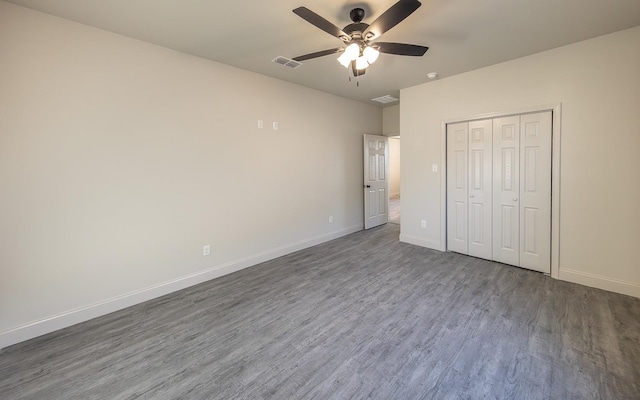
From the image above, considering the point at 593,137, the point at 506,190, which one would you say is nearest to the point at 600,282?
the point at 506,190

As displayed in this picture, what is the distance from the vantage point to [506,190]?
3.69m

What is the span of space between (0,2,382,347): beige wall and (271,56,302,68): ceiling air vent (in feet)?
1.81

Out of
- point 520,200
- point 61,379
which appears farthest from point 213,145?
point 520,200

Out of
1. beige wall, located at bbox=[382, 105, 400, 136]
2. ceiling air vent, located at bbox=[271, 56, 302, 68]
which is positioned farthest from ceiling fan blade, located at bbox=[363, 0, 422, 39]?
beige wall, located at bbox=[382, 105, 400, 136]

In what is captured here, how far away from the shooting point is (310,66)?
11.8 feet

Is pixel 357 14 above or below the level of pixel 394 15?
above

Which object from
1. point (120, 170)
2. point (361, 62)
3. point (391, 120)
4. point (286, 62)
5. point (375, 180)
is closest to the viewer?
point (361, 62)

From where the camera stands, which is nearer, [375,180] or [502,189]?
[502,189]

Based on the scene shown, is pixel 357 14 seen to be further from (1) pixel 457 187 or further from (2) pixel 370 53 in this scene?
(1) pixel 457 187

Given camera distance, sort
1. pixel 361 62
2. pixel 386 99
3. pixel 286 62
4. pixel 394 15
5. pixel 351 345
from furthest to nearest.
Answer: pixel 386 99
pixel 286 62
pixel 361 62
pixel 351 345
pixel 394 15

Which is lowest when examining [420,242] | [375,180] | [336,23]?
[420,242]

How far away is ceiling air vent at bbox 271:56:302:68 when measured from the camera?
10.9 ft

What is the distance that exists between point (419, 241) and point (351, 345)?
2969 mm

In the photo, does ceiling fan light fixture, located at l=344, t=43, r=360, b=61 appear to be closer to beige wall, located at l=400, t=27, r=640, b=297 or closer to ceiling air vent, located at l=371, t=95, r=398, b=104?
beige wall, located at l=400, t=27, r=640, b=297
